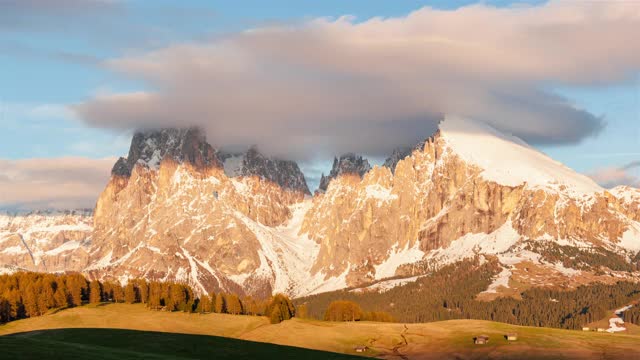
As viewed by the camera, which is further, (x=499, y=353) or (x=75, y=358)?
(x=499, y=353)

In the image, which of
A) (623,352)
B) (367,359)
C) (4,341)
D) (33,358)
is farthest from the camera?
(623,352)

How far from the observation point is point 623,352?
194375 mm

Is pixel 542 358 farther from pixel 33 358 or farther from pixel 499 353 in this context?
pixel 33 358

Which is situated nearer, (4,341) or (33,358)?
(33,358)

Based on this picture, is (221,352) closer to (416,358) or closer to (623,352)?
(416,358)

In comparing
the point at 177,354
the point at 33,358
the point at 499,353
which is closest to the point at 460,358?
the point at 499,353

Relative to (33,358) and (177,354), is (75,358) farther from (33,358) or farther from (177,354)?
(177,354)

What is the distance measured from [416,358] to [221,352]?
39.7m

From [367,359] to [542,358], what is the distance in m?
36.2

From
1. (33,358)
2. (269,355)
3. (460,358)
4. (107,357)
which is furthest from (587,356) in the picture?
(33,358)

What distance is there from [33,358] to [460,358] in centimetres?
8728

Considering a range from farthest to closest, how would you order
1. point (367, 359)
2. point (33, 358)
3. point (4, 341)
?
point (367, 359)
point (4, 341)
point (33, 358)

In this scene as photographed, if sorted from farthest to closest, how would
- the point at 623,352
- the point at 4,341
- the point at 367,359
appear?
the point at 623,352
the point at 367,359
the point at 4,341

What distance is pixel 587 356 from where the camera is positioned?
191000 millimetres
